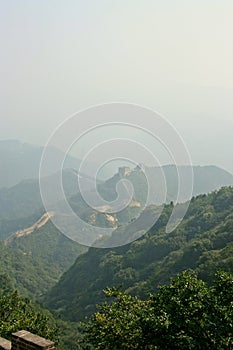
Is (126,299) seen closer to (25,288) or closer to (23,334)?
(23,334)

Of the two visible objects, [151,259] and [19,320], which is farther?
[151,259]

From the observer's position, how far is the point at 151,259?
233ft

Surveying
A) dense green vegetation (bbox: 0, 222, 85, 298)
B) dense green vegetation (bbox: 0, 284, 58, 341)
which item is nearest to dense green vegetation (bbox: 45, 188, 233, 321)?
dense green vegetation (bbox: 0, 222, 85, 298)

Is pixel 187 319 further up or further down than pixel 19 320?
further up

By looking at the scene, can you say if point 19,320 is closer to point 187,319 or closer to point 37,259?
point 187,319

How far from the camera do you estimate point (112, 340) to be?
10.8 meters

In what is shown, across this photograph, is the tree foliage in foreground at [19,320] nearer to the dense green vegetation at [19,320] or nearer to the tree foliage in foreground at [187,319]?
the dense green vegetation at [19,320]

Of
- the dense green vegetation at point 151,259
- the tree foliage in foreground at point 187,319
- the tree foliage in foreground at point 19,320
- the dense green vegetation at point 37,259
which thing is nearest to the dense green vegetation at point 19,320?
the tree foliage in foreground at point 19,320

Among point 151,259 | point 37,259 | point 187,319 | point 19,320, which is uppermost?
point 151,259

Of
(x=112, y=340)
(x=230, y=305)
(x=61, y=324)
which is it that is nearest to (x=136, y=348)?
(x=112, y=340)

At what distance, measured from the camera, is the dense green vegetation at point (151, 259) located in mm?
57406

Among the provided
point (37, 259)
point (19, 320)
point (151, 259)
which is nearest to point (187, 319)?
point (19, 320)

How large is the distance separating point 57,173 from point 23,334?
1703cm

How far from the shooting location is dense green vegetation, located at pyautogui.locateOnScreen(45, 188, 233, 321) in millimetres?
57406
